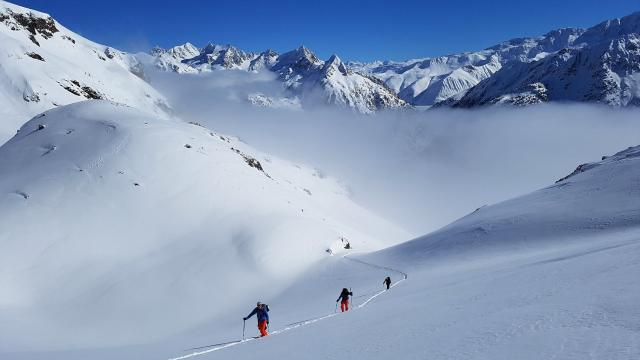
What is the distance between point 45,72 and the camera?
135125mm

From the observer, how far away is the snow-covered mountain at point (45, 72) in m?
118

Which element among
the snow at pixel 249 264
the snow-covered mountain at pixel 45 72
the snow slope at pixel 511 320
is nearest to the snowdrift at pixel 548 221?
the snow at pixel 249 264

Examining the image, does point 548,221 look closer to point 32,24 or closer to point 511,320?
point 511,320

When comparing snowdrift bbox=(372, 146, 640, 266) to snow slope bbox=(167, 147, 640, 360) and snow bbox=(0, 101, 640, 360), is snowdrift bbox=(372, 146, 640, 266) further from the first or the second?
snow slope bbox=(167, 147, 640, 360)

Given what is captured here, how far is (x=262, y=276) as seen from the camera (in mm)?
49656

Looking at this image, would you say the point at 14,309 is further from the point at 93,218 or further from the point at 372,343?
the point at 372,343

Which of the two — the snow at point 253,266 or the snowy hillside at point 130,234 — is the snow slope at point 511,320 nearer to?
the snow at point 253,266

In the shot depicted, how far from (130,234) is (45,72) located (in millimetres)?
107075

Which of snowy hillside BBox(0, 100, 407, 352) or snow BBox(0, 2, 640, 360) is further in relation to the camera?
snowy hillside BBox(0, 100, 407, 352)

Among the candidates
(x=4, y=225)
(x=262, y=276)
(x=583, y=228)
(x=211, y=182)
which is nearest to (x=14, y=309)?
(x=4, y=225)

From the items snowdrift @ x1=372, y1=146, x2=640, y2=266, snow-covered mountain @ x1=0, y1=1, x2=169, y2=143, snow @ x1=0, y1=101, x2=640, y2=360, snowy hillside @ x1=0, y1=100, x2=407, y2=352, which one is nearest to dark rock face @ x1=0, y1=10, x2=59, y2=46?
snow-covered mountain @ x1=0, y1=1, x2=169, y2=143

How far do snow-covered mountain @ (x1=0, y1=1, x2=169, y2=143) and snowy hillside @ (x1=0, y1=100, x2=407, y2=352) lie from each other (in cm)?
4768

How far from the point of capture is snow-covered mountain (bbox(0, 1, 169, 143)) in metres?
118

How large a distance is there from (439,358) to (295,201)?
6687 centimetres
